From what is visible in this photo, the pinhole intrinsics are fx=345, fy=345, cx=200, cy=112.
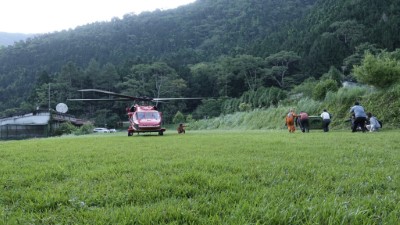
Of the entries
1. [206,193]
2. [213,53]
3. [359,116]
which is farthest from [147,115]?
[213,53]

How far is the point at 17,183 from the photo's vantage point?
360cm

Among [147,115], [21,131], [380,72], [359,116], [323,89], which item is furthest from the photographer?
[21,131]

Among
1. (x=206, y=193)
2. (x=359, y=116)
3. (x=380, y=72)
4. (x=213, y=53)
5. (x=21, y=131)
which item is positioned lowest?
(x=21, y=131)

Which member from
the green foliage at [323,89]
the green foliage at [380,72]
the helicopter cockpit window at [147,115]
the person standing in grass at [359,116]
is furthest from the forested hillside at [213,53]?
the person standing in grass at [359,116]

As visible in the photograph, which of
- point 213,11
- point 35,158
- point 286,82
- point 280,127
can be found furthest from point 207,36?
point 35,158

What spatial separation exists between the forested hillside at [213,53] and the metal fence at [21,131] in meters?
18.8

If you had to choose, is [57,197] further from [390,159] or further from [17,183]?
[390,159]

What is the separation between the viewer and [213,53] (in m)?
86.2

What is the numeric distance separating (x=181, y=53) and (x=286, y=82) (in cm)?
3660

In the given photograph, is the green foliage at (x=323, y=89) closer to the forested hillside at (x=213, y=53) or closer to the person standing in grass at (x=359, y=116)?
the person standing in grass at (x=359, y=116)

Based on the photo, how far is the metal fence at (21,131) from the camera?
38.6 m

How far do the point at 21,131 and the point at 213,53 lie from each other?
178ft

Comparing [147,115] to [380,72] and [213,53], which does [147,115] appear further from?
[213,53]

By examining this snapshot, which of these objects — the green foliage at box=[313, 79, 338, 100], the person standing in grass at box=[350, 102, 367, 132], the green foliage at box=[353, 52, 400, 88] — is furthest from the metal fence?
the person standing in grass at box=[350, 102, 367, 132]
